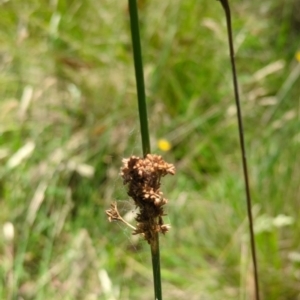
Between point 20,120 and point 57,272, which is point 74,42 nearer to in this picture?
point 20,120

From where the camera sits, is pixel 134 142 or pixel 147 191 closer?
pixel 147 191

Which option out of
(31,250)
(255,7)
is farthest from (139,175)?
(255,7)

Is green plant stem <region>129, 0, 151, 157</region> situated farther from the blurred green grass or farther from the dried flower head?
the blurred green grass

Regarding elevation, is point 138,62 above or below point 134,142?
below

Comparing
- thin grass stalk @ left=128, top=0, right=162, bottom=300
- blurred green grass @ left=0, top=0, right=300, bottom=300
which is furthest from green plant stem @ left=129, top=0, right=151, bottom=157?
blurred green grass @ left=0, top=0, right=300, bottom=300

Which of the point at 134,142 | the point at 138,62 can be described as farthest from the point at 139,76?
the point at 134,142

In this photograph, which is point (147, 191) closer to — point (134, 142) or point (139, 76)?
point (139, 76)

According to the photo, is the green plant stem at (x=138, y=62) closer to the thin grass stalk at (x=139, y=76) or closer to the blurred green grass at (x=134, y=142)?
the thin grass stalk at (x=139, y=76)

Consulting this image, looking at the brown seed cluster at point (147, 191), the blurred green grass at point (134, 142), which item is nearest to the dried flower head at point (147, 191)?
the brown seed cluster at point (147, 191)
